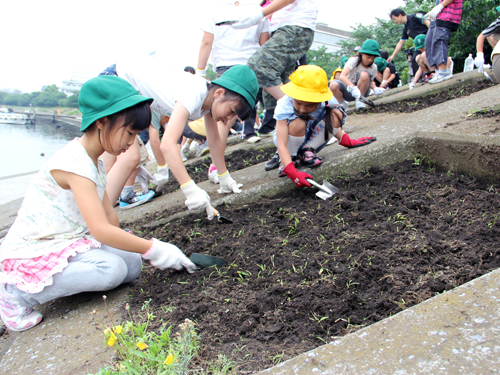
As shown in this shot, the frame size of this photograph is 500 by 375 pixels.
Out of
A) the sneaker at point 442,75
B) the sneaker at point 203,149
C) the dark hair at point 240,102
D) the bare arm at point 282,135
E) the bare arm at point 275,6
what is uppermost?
the bare arm at point 275,6

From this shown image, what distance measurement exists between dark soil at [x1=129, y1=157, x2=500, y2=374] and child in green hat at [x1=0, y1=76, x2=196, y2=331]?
245mm

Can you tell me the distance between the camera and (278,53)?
3504 millimetres

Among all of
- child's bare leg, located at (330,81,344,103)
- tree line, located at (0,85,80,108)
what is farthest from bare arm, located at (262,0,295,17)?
tree line, located at (0,85,80,108)

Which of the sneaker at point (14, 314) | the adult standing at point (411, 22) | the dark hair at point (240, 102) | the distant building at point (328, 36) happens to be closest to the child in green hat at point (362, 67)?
the adult standing at point (411, 22)

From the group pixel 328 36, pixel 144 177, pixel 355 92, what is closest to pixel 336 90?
pixel 355 92

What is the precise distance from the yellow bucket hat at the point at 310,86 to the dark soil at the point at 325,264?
0.73 meters

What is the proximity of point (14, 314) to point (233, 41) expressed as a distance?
327cm

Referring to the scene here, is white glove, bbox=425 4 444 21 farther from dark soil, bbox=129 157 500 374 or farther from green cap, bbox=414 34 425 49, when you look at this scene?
dark soil, bbox=129 157 500 374

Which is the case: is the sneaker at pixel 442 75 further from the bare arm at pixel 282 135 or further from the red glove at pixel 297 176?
the red glove at pixel 297 176

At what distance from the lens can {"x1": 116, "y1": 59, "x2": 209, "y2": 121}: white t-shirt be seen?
2.49 meters

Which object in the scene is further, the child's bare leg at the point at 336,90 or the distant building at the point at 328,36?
the distant building at the point at 328,36

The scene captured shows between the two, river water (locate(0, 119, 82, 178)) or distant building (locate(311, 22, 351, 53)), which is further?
distant building (locate(311, 22, 351, 53))

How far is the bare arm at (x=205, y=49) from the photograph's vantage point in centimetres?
387

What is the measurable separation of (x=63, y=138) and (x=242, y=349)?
1276cm
